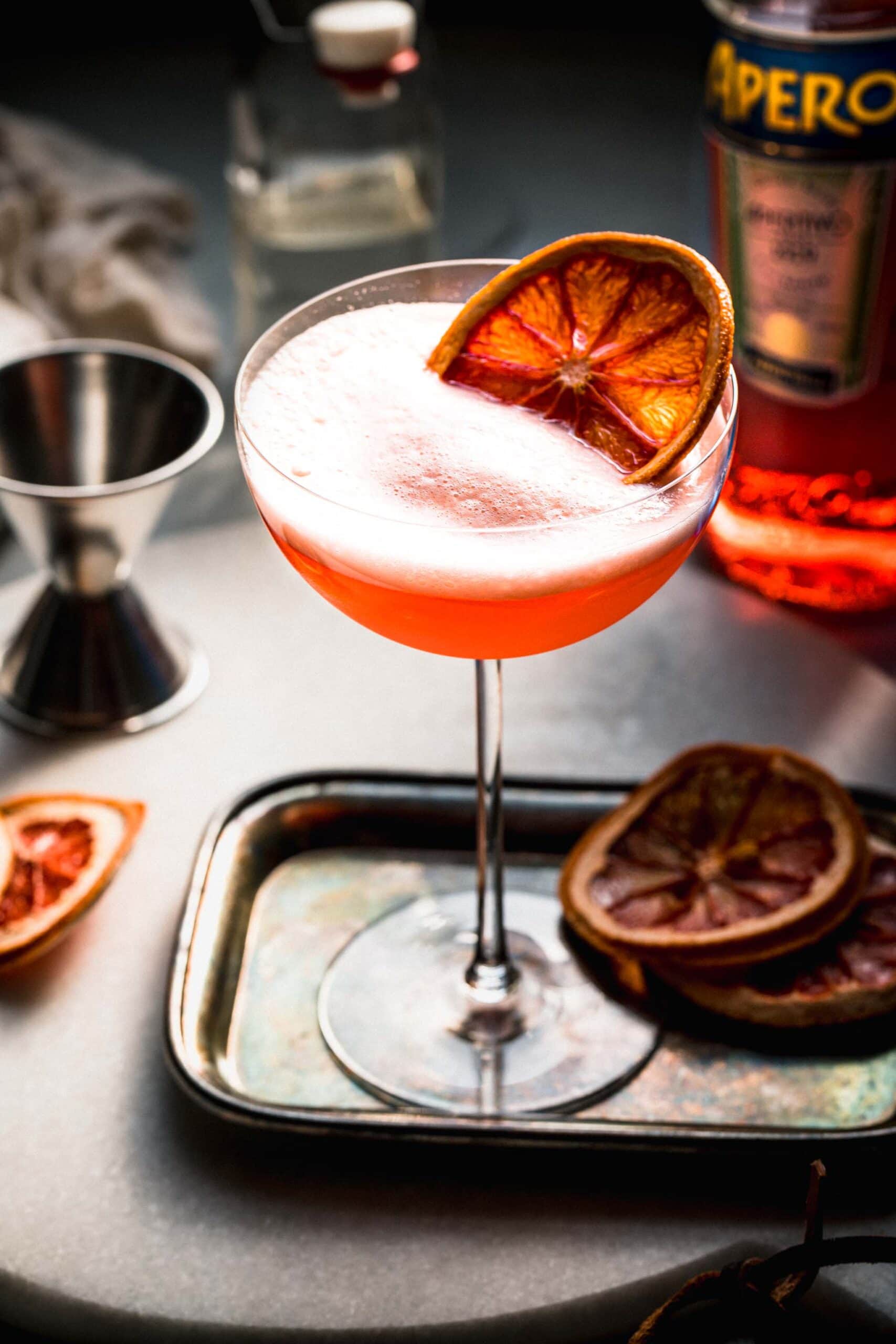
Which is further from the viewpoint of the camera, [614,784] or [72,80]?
[72,80]

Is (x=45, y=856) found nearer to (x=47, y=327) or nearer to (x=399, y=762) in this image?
(x=399, y=762)

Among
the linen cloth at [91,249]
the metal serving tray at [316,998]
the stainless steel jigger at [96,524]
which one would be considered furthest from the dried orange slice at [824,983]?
the linen cloth at [91,249]

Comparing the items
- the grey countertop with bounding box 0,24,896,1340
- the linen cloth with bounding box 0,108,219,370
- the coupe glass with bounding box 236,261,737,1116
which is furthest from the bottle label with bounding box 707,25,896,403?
the linen cloth with bounding box 0,108,219,370

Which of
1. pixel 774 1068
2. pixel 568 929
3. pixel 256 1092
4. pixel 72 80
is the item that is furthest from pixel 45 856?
pixel 72 80

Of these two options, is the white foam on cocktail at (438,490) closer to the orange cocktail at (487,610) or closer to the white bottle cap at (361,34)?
the orange cocktail at (487,610)

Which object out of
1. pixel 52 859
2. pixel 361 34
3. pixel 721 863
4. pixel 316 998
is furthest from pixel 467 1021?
pixel 361 34
